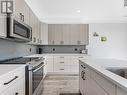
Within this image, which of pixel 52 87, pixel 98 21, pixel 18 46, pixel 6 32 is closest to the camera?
pixel 6 32

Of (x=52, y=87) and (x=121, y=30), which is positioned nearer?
(x=52, y=87)

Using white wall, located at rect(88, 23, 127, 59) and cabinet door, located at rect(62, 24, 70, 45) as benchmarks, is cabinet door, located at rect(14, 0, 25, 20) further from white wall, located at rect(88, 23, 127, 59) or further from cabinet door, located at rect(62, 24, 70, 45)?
white wall, located at rect(88, 23, 127, 59)

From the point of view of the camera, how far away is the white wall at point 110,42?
7406 millimetres

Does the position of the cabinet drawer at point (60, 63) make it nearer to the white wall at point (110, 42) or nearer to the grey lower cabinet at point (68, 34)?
the grey lower cabinet at point (68, 34)

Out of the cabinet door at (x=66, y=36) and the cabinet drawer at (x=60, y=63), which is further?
the cabinet door at (x=66, y=36)

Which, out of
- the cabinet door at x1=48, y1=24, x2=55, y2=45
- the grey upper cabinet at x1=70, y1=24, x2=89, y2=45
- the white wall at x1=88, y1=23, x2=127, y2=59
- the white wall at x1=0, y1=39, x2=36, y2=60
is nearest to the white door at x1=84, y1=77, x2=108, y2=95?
the white wall at x1=0, y1=39, x2=36, y2=60

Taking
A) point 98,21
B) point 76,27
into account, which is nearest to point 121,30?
point 98,21

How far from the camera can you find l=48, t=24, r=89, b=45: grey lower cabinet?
22.3ft

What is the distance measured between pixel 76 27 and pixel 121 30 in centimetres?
228

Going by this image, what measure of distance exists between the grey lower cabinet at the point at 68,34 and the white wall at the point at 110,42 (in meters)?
0.72

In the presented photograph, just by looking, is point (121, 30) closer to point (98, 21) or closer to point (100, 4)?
point (98, 21)

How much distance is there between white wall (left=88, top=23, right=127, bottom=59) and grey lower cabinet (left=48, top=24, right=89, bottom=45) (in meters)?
0.72

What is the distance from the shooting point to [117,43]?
7.44 metres

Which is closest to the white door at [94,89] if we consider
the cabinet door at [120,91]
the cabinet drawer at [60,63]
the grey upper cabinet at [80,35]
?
the cabinet door at [120,91]
